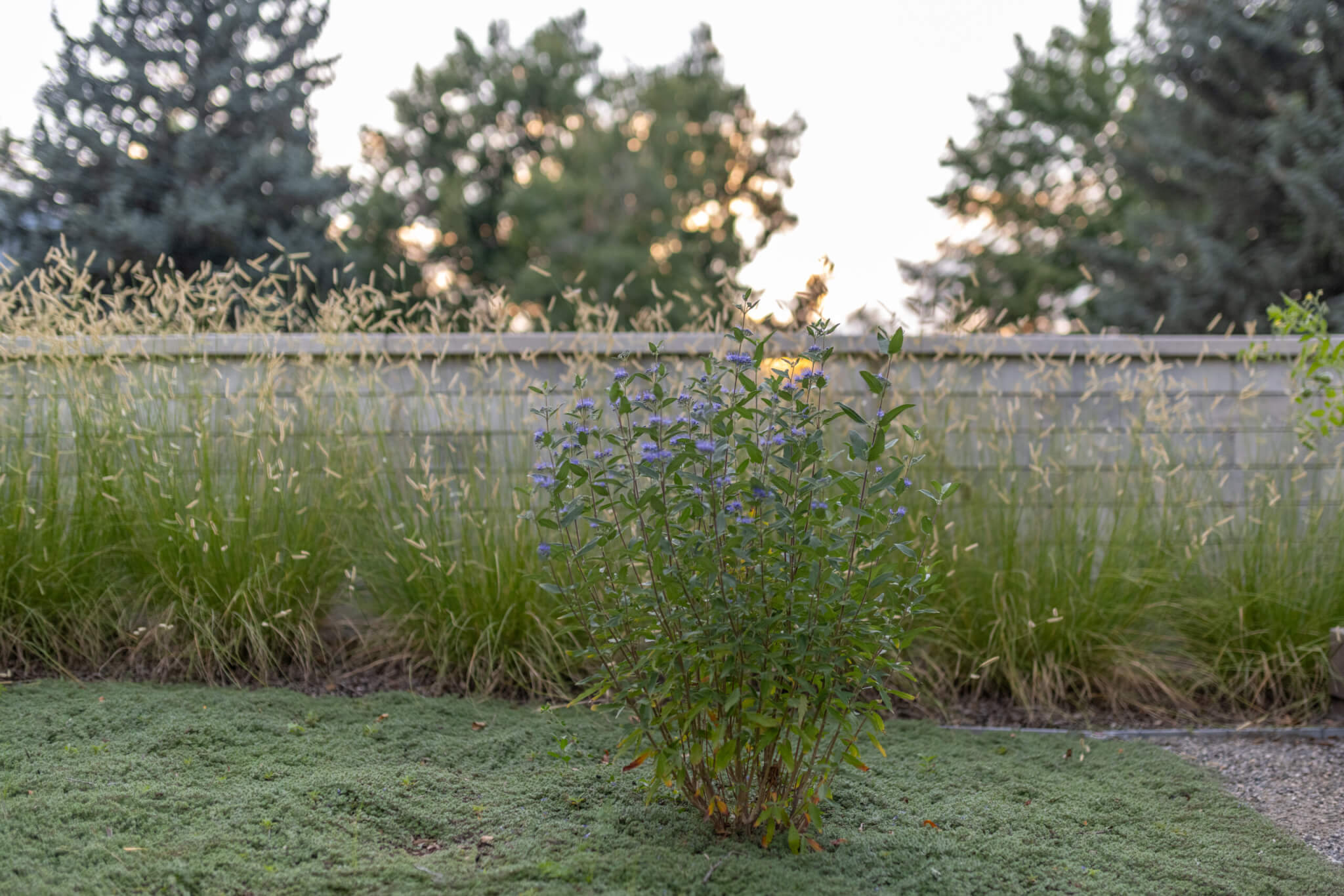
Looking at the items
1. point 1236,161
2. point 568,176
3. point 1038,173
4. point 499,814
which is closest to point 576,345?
point 499,814

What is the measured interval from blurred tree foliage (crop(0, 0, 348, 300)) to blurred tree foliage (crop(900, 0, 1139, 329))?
10265 millimetres

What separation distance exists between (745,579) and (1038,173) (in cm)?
1701

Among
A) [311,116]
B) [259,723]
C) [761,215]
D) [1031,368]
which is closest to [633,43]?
[761,215]

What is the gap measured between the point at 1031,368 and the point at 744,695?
263 centimetres

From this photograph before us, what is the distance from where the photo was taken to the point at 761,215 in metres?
20.0

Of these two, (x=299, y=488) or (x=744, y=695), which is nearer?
(x=744, y=695)

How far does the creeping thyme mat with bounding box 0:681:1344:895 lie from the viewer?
173cm

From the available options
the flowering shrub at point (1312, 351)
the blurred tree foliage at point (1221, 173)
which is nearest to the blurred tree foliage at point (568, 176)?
Answer: the blurred tree foliage at point (1221, 173)

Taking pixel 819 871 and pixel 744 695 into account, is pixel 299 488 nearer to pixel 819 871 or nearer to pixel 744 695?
pixel 744 695

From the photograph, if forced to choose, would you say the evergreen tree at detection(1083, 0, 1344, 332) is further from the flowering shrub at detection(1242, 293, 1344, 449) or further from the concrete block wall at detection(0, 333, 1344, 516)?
the flowering shrub at detection(1242, 293, 1344, 449)

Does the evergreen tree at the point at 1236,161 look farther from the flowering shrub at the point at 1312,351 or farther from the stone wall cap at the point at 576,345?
the flowering shrub at the point at 1312,351

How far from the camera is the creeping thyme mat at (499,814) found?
173cm

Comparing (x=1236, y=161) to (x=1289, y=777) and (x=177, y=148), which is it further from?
(x=177, y=148)

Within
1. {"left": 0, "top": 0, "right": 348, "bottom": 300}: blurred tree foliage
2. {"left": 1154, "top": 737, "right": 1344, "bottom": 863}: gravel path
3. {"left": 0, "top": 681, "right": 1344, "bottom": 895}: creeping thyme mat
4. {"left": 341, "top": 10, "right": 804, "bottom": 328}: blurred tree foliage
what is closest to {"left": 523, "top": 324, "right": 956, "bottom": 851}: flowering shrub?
{"left": 0, "top": 681, "right": 1344, "bottom": 895}: creeping thyme mat
